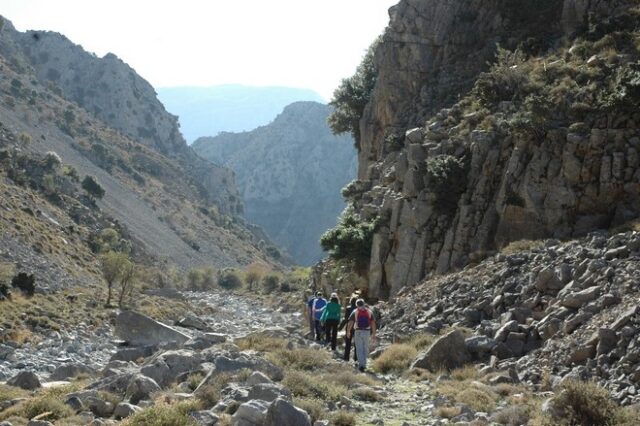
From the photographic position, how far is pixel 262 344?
60.2 feet

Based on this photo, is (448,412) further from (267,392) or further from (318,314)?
(318,314)

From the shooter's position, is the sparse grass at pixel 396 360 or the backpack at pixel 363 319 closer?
the sparse grass at pixel 396 360

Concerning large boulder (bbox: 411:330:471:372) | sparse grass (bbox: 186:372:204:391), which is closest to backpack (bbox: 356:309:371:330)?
large boulder (bbox: 411:330:471:372)

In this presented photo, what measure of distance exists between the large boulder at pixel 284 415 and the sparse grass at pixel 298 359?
5.28 m

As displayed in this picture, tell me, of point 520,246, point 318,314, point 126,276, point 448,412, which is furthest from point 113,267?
point 448,412

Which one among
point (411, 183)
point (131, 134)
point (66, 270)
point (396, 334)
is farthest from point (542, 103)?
point (131, 134)

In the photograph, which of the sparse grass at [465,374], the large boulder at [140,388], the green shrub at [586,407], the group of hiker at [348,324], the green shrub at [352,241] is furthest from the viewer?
the green shrub at [352,241]

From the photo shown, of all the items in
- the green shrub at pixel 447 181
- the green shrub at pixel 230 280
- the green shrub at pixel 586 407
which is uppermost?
the green shrub at pixel 447 181

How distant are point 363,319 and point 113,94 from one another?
161m

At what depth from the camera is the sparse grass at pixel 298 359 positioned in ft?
50.9

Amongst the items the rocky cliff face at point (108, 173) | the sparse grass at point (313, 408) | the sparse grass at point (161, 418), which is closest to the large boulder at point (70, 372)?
the sparse grass at point (161, 418)

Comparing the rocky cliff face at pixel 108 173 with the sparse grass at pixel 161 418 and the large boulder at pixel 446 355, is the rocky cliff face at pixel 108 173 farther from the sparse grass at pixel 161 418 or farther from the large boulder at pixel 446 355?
the sparse grass at pixel 161 418

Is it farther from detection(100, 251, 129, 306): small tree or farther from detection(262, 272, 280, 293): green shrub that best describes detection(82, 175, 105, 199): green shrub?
detection(100, 251, 129, 306): small tree

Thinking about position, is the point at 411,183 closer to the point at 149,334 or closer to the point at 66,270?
the point at 149,334
